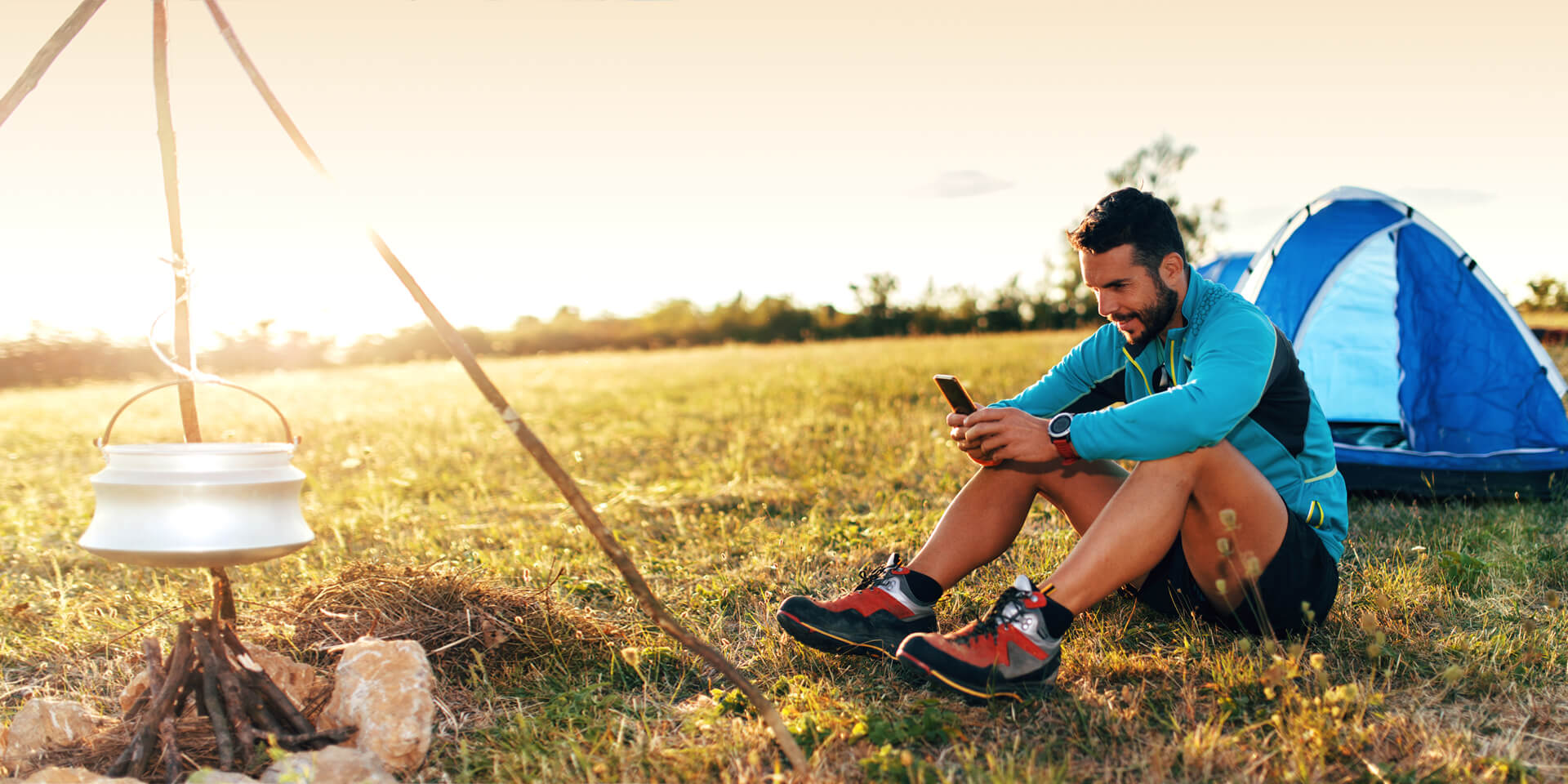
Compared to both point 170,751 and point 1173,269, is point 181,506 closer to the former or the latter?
point 170,751

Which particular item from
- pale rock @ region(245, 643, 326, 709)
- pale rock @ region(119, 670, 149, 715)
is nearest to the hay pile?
pale rock @ region(245, 643, 326, 709)

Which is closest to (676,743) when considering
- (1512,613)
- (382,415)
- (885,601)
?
(885,601)

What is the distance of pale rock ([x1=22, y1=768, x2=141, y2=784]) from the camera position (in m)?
1.93

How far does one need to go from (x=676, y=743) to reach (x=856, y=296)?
38818mm

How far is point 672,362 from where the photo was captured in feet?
54.0

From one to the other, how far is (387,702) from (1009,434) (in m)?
1.78

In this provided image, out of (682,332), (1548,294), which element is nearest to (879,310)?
(682,332)

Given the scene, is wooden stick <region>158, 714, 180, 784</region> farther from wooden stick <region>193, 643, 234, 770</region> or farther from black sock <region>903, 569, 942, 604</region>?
black sock <region>903, 569, 942, 604</region>

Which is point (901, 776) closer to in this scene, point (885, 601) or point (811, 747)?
point (811, 747)

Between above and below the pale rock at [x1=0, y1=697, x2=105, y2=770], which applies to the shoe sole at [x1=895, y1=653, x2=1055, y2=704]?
below

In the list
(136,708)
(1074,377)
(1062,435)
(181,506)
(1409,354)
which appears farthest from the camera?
(1409,354)

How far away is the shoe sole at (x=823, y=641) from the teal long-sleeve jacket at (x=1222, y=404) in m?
A: 0.83

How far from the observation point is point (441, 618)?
2.77m

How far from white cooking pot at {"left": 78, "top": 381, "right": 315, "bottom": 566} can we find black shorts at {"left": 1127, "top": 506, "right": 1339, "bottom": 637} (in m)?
2.42
